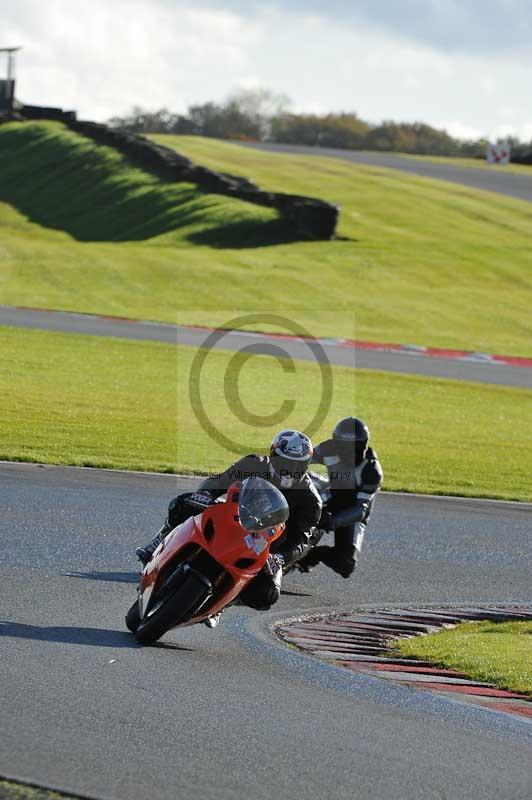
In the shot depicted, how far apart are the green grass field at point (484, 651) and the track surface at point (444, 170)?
5231cm

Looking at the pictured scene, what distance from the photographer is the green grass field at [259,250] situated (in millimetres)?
34344

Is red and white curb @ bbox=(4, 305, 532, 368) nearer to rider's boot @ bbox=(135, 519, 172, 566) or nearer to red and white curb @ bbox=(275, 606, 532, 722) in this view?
red and white curb @ bbox=(275, 606, 532, 722)

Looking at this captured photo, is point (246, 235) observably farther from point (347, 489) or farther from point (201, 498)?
point (201, 498)

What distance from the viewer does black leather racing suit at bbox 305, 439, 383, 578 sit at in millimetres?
10750

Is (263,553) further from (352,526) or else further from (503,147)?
(503,147)

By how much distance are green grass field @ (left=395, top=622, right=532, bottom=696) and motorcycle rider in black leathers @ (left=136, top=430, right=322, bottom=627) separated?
1066 mm

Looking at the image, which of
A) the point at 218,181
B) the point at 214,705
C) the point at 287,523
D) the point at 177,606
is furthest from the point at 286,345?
the point at 214,705

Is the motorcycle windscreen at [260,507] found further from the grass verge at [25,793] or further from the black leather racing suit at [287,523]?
the grass verge at [25,793]

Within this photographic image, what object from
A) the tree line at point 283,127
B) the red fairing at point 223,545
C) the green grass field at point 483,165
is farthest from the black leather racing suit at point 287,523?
the tree line at point 283,127

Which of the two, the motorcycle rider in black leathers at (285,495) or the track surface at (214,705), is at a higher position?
the motorcycle rider in black leathers at (285,495)

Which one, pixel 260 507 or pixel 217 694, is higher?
pixel 260 507

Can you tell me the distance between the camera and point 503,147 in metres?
78.2

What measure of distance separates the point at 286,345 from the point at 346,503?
691 inches

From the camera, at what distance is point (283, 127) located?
4532 inches
